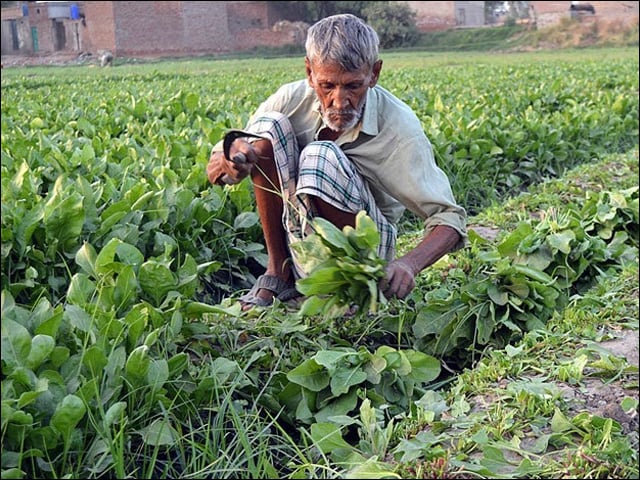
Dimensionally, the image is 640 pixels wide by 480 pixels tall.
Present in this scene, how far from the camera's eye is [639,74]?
45.2ft

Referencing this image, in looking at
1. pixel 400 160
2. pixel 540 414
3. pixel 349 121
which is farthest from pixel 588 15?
pixel 540 414

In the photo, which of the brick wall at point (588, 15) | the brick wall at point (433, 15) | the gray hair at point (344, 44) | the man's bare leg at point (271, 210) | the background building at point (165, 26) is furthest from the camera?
the brick wall at point (433, 15)

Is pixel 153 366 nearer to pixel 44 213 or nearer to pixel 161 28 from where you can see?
pixel 44 213

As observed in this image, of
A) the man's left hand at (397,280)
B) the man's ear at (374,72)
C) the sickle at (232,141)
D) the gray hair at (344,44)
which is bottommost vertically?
the man's left hand at (397,280)

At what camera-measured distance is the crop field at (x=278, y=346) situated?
199cm

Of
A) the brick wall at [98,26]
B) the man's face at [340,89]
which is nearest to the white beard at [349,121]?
the man's face at [340,89]

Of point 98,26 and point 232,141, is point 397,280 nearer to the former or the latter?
point 232,141

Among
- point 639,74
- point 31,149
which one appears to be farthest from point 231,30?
point 31,149

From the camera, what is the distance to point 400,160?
290 centimetres

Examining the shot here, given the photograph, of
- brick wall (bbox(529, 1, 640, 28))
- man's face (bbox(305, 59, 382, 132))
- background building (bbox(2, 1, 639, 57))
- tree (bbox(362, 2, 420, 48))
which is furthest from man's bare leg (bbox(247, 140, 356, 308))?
brick wall (bbox(529, 1, 640, 28))

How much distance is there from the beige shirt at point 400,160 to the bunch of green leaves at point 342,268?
0.40 metres

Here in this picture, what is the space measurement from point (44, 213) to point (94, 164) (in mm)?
1219

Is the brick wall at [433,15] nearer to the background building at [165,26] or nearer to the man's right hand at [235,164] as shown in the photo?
the background building at [165,26]

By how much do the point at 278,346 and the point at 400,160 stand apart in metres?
0.74
